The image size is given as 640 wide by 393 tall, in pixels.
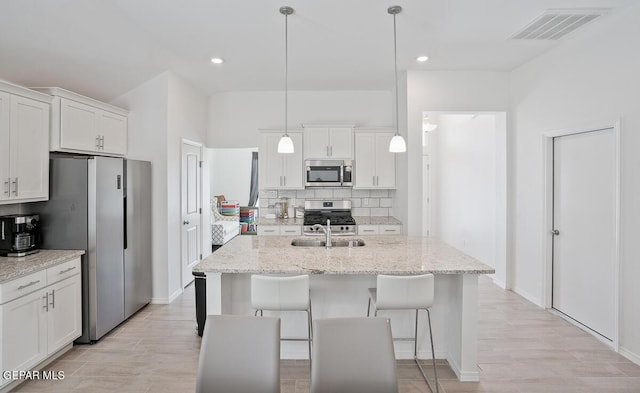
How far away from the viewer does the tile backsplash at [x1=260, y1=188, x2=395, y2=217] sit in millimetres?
5496

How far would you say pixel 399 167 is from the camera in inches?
198

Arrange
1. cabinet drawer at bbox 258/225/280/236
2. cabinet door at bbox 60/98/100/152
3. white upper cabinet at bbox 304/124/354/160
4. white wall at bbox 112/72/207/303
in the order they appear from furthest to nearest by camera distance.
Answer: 1. white upper cabinet at bbox 304/124/354/160
2. cabinet drawer at bbox 258/225/280/236
3. white wall at bbox 112/72/207/303
4. cabinet door at bbox 60/98/100/152

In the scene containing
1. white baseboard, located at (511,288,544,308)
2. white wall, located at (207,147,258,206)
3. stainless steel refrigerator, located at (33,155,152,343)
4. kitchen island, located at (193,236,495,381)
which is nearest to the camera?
kitchen island, located at (193,236,495,381)

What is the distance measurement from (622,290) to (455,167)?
357 cm

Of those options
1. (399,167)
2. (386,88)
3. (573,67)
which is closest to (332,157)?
(399,167)

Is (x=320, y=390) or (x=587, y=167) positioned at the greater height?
(x=587, y=167)

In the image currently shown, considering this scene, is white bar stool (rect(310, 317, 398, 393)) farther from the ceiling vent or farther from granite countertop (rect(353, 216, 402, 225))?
granite countertop (rect(353, 216, 402, 225))

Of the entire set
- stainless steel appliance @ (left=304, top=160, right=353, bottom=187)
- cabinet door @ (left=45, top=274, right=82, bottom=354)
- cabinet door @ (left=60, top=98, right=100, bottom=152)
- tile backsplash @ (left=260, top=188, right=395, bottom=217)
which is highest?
cabinet door @ (left=60, top=98, right=100, bottom=152)

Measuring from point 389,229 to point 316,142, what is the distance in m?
1.63

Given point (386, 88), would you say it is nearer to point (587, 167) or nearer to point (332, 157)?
point (332, 157)

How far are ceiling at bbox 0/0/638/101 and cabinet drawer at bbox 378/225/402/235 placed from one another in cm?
204

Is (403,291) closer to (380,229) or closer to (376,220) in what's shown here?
(380,229)

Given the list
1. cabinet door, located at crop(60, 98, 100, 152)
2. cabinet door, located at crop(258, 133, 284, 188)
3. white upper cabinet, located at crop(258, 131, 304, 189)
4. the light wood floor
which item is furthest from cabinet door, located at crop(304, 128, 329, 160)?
the light wood floor

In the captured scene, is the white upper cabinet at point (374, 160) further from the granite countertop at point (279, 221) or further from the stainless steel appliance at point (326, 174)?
the granite countertop at point (279, 221)
